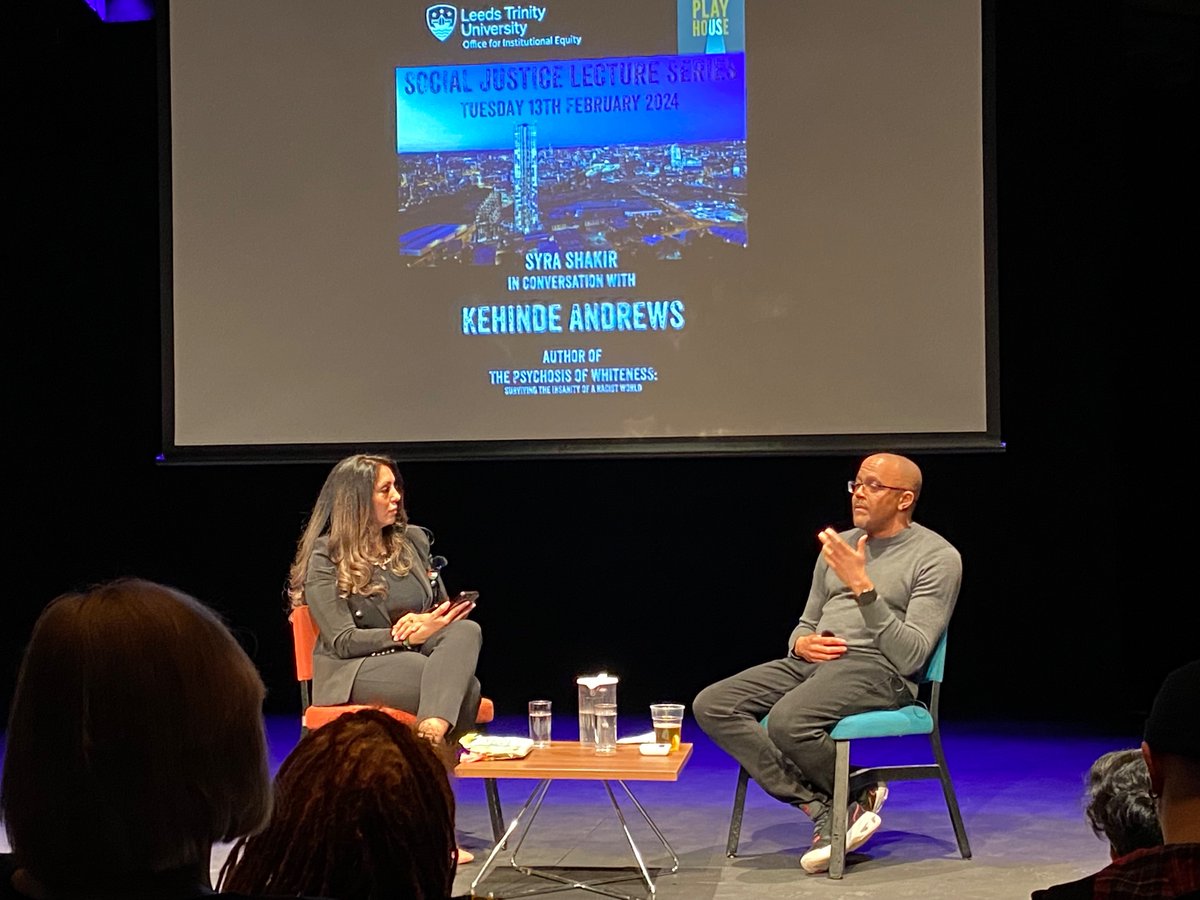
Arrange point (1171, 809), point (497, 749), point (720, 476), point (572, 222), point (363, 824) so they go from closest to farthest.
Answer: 1. point (363, 824)
2. point (1171, 809)
3. point (497, 749)
4. point (572, 222)
5. point (720, 476)

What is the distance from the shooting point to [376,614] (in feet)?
13.6

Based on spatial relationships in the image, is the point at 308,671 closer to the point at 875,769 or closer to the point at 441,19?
the point at 875,769

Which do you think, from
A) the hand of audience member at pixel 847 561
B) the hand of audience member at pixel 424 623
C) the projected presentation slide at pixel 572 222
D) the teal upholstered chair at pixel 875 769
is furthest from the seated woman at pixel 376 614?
the projected presentation slide at pixel 572 222

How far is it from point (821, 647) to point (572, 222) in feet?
6.56

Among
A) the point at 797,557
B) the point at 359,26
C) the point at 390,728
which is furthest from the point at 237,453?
the point at 390,728

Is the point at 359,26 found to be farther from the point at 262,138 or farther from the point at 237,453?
the point at 237,453

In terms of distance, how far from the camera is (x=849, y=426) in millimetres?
5152

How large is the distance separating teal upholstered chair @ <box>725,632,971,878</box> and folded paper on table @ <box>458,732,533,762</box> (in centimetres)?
63

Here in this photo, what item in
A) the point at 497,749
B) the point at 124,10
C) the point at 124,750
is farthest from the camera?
the point at 124,10

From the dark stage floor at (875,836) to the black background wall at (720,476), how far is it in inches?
21.1

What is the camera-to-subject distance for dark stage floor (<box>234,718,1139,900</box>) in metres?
3.65

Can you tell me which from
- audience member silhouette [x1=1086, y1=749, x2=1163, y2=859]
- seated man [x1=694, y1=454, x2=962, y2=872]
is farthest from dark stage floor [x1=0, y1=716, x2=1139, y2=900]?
audience member silhouette [x1=1086, y1=749, x2=1163, y2=859]

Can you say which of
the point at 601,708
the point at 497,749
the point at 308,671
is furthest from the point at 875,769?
the point at 308,671

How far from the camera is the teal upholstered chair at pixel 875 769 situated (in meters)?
3.76
